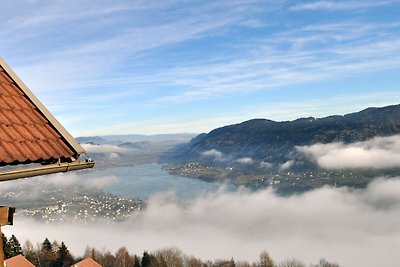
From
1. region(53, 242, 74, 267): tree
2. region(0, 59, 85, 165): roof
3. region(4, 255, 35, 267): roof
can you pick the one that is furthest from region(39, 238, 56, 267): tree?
region(0, 59, 85, 165): roof

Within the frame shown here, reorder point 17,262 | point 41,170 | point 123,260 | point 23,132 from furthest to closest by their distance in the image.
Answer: point 123,260 < point 17,262 < point 41,170 < point 23,132

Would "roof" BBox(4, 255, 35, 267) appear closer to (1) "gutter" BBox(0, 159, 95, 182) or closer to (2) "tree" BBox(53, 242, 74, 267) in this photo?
(2) "tree" BBox(53, 242, 74, 267)

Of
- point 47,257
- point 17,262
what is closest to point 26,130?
point 17,262

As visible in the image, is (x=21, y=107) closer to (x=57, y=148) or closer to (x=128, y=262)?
(x=57, y=148)

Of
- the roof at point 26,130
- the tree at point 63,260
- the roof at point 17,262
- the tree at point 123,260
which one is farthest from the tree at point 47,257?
the roof at point 26,130

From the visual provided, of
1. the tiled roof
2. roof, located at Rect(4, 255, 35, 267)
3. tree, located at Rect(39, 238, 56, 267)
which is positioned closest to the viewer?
the tiled roof

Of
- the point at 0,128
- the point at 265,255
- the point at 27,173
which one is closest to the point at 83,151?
the point at 27,173

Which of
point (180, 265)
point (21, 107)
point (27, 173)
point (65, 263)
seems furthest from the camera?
point (180, 265)

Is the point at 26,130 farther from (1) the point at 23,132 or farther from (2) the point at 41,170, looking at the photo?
(2) the point at 41,170
